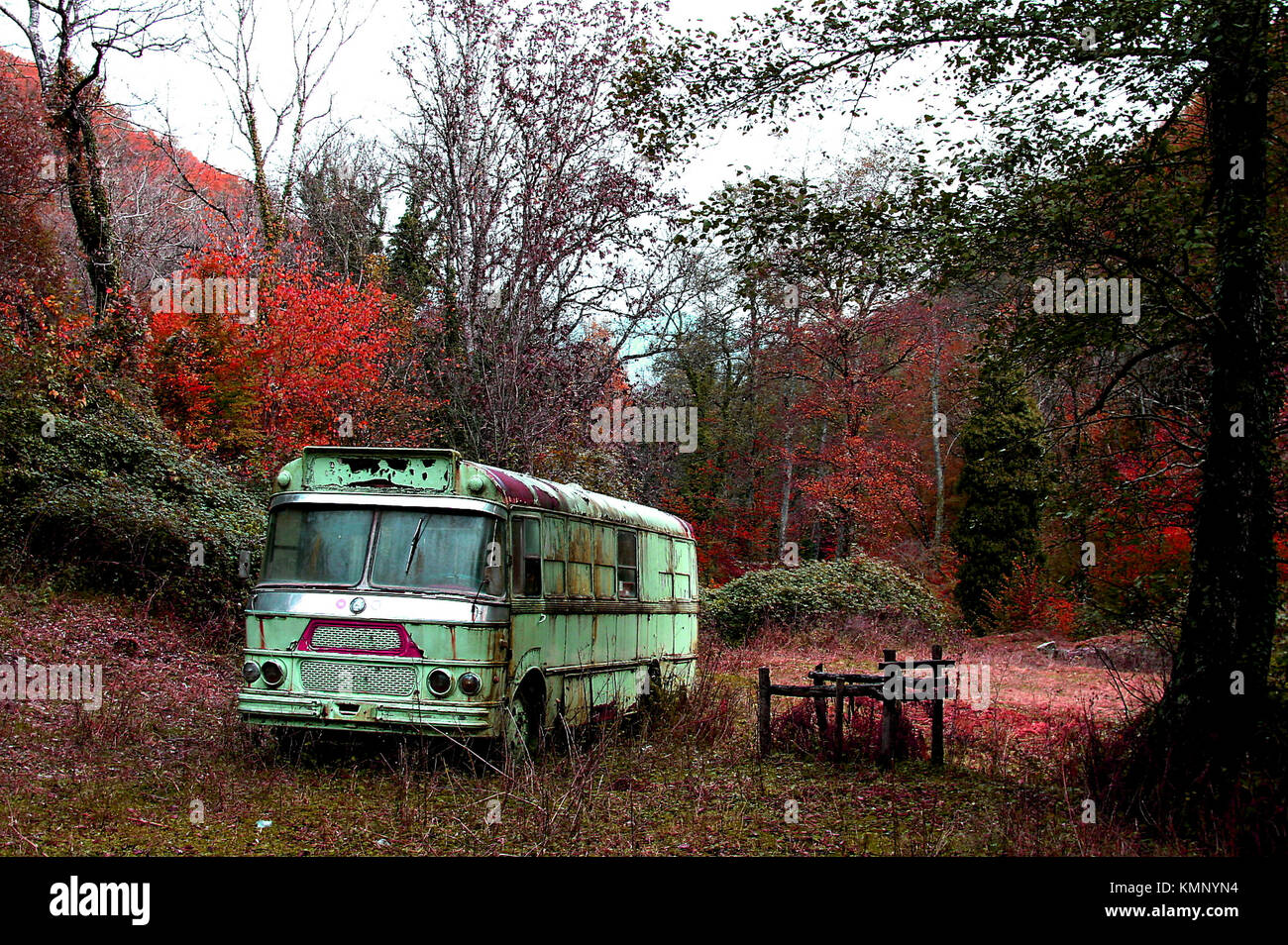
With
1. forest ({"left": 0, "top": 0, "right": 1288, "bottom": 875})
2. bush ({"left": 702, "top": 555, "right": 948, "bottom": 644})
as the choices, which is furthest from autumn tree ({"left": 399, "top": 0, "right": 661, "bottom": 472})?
bush ({"left": 702, "top": 555, "right": 948, "bottom": 644})

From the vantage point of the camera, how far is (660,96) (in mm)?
10281

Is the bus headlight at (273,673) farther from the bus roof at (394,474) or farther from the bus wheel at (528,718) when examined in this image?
the bus wheel at (528,718)

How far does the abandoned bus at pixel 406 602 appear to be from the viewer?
32.7ft

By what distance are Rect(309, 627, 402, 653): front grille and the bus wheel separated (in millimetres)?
1327

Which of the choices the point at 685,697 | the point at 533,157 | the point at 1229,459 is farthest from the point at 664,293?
the point at 1229,459

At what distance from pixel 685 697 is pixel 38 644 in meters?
8.81

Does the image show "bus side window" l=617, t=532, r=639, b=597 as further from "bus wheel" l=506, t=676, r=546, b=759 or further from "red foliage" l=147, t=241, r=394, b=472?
"red foliage" l=147, t=241, r=394, b=472

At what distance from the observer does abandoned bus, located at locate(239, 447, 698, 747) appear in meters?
9.95

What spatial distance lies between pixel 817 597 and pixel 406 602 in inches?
860

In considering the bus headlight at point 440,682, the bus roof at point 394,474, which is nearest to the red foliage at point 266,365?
the bus roof at point 394,474

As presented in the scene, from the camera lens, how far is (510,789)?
30.2ft

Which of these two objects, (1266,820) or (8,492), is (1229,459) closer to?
(1266,820)

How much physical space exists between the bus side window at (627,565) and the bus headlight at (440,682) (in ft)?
15.6

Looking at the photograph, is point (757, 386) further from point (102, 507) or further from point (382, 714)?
point (382, 714)
